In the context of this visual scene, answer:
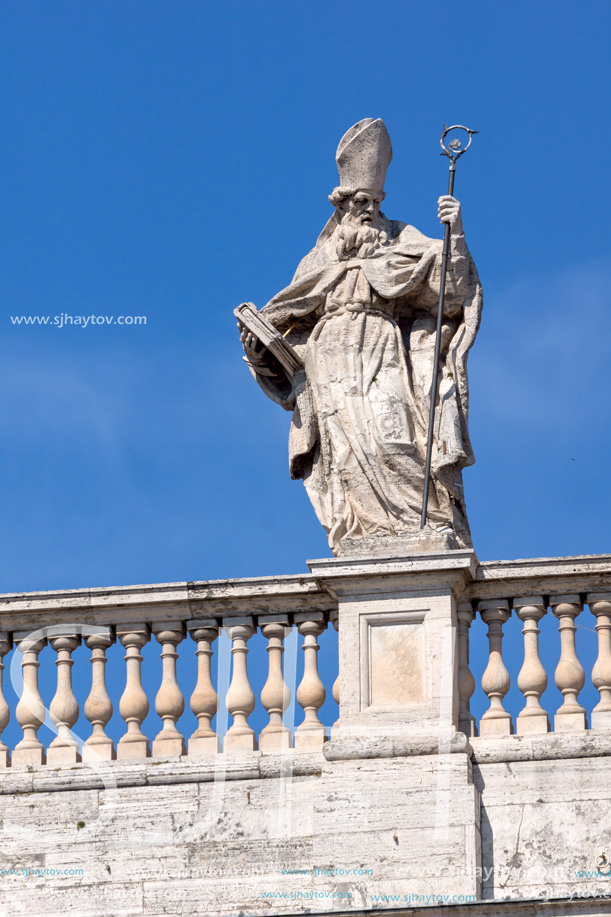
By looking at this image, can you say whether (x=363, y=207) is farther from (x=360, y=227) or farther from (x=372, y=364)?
(x=372, y=364)

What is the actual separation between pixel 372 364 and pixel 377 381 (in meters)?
0.12

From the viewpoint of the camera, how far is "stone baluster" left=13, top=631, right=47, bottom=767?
41.3ft

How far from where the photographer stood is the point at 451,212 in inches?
522

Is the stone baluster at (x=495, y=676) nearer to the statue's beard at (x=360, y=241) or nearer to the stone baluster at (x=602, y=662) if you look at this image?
the stone baluster at (x=602, y=662)

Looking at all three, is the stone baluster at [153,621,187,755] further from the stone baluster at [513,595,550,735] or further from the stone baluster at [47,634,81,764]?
the stone baluster at [513,595,550,735]

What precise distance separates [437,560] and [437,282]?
6.76ft

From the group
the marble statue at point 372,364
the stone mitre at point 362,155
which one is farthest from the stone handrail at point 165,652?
the stone mitre at point 362,155

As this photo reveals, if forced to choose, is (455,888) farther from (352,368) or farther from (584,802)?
(352,368)

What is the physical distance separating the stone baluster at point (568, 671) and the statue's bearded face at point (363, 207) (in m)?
2.92

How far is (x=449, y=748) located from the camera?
467 inches

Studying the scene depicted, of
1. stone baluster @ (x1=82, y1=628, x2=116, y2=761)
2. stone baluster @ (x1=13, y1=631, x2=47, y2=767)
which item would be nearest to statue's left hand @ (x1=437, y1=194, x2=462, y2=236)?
stone baluster @ (x1=82, y1=628, x2=116, y2=761)

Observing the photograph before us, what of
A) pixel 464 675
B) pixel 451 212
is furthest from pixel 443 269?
pixel 464 675

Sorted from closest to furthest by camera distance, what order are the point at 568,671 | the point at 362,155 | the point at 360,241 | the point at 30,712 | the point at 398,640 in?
the point at 568,671, the point at 398,640, the point at 30,712, the point at 360,241, the point at 362,155

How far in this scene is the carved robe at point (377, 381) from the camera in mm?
12836
